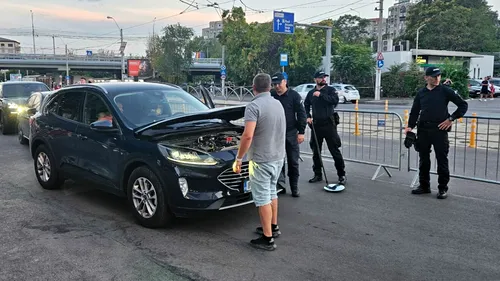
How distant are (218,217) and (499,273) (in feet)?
10.5

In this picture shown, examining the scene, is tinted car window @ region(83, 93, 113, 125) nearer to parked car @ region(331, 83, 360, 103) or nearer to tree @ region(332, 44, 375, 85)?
parked car @ region(331, 83, 360, 103)

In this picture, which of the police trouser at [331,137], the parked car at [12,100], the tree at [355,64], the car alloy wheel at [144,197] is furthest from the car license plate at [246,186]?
the tree at [355,64]

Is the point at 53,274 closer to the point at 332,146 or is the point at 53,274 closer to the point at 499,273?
the point at 499,273

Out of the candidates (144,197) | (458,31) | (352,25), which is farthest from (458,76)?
(352,25)

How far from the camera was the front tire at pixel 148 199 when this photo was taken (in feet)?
16.8

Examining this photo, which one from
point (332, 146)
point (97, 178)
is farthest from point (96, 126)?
point (332, 146)

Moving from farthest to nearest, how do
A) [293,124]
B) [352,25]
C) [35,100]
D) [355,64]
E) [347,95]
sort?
[352,25]
[355,64]
[347,95]
[35,100]
[293,124]

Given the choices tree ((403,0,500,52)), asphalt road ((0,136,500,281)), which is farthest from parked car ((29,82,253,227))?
tree ((403,0,500,52))

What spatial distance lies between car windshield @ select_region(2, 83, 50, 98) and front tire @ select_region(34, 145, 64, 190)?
359 inches

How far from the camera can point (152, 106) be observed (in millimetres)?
6262

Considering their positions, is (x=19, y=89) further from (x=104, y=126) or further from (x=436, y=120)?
(x=436, y=120)

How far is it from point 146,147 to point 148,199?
63cm

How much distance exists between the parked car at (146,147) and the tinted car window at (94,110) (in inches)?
0.6

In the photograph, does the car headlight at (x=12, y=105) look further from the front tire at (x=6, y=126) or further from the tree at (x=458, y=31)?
the tree at (x=458, y=31)
